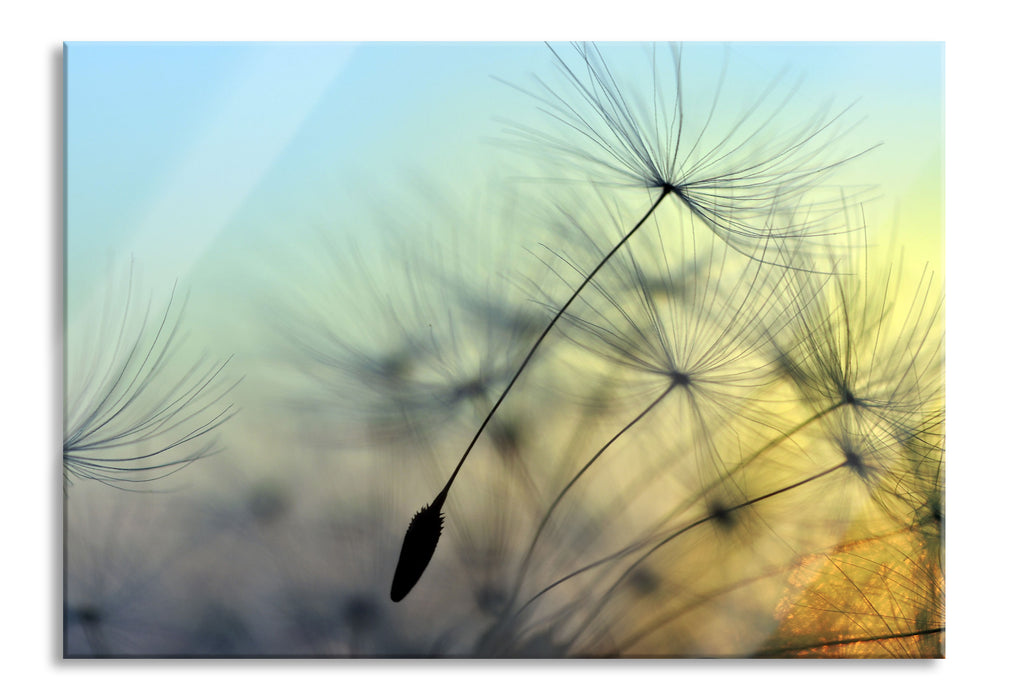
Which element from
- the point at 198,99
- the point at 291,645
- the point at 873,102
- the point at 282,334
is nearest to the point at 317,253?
the point at 282,334

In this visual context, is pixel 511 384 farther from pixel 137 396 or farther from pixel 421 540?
pixel 137 396

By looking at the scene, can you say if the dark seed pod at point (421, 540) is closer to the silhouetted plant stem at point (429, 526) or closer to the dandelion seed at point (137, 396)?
the silhouetted plant stem at point (429, 526)

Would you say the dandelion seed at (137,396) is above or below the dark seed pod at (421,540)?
above

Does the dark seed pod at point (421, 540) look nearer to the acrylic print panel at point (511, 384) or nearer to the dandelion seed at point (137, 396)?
the acrylic print panel at point (511, 384)

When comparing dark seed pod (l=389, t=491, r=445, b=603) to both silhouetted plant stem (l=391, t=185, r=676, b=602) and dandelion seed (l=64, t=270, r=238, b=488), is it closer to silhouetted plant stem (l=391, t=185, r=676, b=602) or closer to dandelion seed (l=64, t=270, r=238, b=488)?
silhouetted plant stem (l=391, t=185, r=676, b=602)

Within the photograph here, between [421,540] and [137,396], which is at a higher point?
[137,396]

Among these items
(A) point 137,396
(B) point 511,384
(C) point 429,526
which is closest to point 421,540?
(C) point 429,526

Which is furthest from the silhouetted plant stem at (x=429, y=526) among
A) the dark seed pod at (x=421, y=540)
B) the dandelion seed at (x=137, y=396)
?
the dandelion seed at (x=137, y=396)
